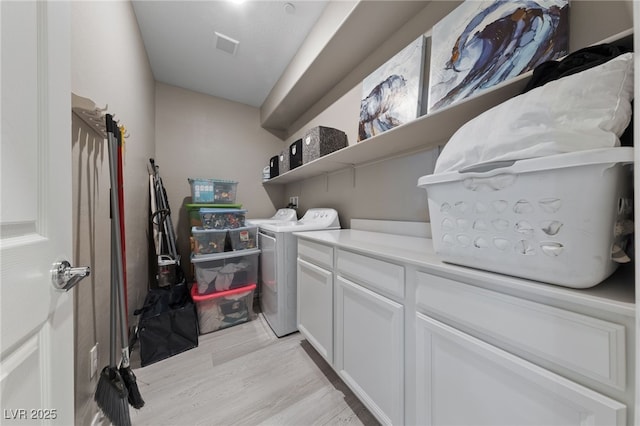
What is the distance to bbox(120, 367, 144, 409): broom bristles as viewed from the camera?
99 cm

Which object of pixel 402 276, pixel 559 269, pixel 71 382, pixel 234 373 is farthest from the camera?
pixel 234 373

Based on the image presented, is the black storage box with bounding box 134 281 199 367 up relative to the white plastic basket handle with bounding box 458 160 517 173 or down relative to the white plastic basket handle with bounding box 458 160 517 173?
down

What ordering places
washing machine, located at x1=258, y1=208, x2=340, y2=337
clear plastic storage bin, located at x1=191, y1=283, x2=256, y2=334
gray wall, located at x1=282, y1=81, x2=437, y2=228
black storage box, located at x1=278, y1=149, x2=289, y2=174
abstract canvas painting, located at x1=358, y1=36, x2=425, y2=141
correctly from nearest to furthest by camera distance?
abstract canvas painting, located at x1=358, y1=36, x2=425, y2=141, gray wall, located at x1=282, y1=81, x2=437, y2=228, washing machine, located at x1=258, y1=208, x2=340, y2=337, clear plastic storage bin, located at x1=191, y1=283, x2=256, y2=334, black storage box, located at x1=278, y1=149, x2=289, y2=174

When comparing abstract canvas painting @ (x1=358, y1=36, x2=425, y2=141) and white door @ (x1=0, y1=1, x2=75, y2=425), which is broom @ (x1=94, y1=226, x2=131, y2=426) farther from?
abstract canvas painting @ (x1=358, y1=36, x2=425, y2=141)

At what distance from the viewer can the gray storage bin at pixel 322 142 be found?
1.75 m

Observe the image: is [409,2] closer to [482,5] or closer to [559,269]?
[482,5]

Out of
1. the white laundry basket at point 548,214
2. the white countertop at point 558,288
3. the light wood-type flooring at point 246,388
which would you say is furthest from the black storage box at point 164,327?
the white laundry basket at point 548,214

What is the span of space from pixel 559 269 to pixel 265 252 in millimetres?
1925

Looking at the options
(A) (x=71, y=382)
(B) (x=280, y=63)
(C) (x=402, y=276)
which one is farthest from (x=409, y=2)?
(A) (x=71, y=382)

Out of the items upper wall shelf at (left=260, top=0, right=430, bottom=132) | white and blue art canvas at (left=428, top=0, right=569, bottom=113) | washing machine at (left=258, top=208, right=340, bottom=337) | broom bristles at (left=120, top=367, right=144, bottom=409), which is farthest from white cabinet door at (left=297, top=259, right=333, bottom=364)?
upper wall shelf at (left=260, top=0, right=430, bottom=132)

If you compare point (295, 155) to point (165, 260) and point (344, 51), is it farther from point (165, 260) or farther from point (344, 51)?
point (165, 260)

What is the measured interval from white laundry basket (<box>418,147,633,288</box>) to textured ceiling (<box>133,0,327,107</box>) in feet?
6.08

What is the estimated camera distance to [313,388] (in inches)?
49.6

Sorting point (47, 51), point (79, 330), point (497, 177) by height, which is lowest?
point (79, 330)
